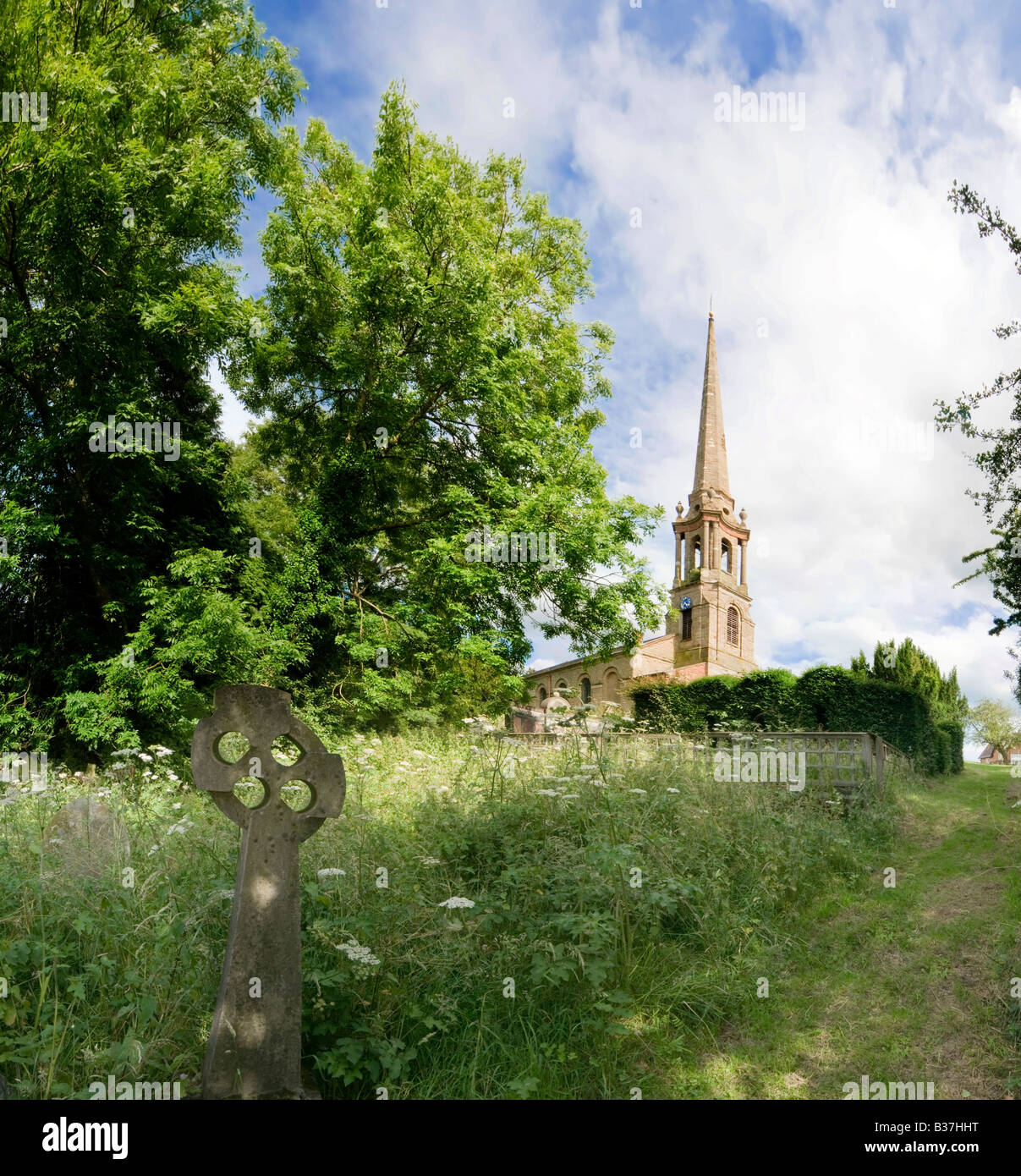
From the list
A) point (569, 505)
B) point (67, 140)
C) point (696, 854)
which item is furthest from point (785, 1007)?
point (67, 140)

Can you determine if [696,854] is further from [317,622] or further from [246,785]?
[317,622]

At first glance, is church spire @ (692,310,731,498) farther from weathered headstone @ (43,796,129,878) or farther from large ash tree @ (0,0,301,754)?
weathered headstone @ (43,796,129,878)

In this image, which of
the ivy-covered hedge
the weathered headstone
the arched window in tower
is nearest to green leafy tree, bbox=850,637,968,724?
the ivy-covered hedge

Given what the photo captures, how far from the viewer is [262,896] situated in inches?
133

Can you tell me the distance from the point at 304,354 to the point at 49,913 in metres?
14.0

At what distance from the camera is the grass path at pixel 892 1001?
13.8ft

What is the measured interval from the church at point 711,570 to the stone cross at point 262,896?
41.5 m

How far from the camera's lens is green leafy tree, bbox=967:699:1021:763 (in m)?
40.7

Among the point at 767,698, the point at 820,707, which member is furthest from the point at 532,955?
the point at 767,698

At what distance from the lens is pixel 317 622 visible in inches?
578

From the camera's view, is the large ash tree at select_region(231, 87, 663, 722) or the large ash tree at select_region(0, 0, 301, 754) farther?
the large ash tree at select_region(231, 87, 663, 722)


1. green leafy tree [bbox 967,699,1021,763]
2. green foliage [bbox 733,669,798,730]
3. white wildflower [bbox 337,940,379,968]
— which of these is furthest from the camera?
green leafy tree [bbox 967,699,1021,763]

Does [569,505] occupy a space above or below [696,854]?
above

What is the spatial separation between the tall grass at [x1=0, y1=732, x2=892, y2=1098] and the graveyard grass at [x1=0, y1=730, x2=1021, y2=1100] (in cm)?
2
